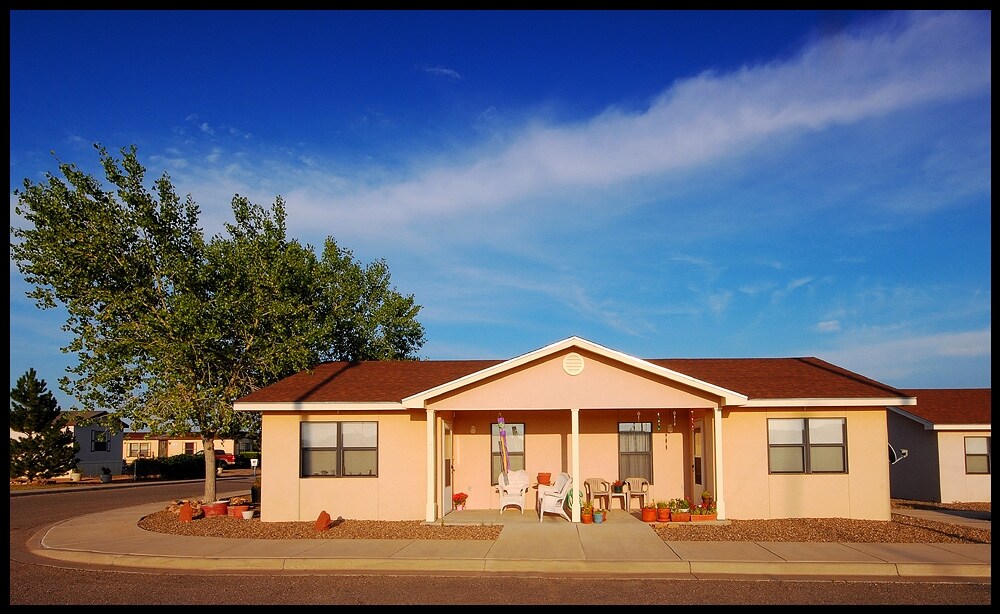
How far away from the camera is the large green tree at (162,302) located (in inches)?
732

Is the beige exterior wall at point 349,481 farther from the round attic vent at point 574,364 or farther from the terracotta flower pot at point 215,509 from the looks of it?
the round attic vent at point 574,364

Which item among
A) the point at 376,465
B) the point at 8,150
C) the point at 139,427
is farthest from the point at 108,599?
the point at 139,427

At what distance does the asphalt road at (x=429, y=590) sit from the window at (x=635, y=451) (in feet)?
25.3

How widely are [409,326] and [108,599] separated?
24207 mm

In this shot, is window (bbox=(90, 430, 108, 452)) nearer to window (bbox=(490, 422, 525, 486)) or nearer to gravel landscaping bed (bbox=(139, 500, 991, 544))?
gravel landscaping bed (bbox=(139, 500, 991, 544))

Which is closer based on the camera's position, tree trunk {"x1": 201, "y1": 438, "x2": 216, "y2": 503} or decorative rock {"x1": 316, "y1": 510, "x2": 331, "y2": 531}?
decorative rock {"x1": 316, "y1": 510, "x2": 331, "y2": 531}

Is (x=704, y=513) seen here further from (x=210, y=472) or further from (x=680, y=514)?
(x=210, y=472)

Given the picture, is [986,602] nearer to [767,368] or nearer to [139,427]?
[767,368]

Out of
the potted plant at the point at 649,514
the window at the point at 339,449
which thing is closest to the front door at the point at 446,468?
the window at the point at 339,449

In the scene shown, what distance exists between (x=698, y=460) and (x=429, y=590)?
964 centimetres

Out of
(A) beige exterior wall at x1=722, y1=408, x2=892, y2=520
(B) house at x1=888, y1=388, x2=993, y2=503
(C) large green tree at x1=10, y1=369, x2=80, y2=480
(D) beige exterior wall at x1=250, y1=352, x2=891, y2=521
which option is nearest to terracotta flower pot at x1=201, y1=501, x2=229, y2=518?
(D) beige exterior wall at x1=250, y1=352, x2=891, y2=521

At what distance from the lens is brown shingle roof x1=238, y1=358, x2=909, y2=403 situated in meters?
17.3

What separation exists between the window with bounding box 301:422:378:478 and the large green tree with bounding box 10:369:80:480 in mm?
26429
